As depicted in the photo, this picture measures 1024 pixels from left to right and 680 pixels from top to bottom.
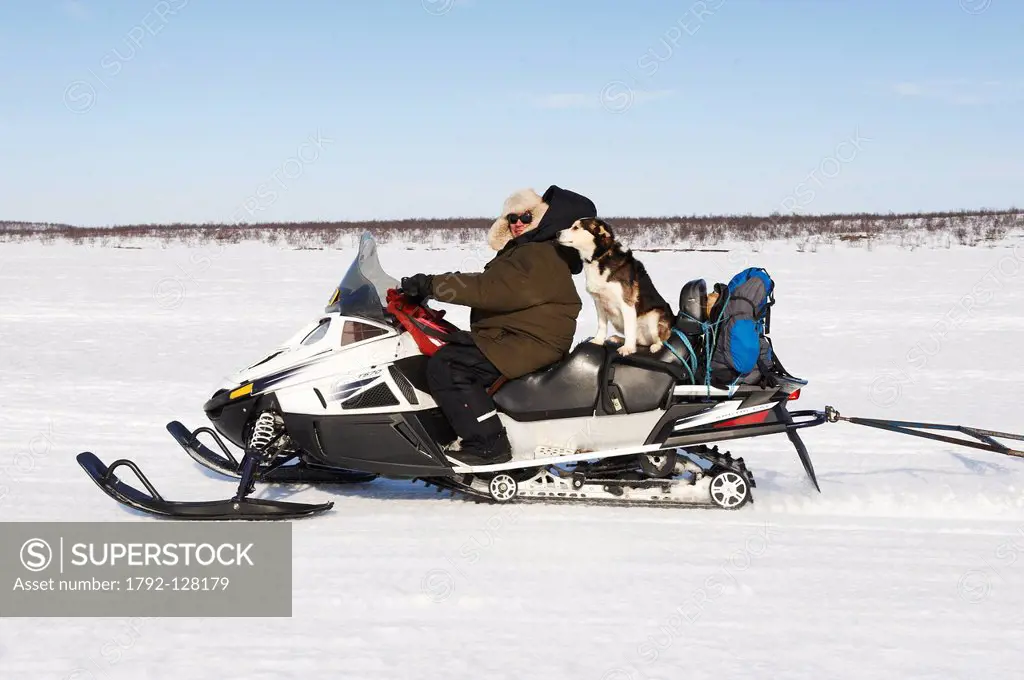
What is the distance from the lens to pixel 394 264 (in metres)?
20.8

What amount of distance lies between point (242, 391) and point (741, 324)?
240 cm

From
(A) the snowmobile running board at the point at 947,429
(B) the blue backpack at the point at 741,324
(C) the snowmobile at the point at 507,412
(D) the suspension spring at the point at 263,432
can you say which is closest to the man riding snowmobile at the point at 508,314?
(C) the snowmobile at the point at 507,412

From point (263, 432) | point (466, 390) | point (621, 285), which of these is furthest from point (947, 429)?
point (263, 432)

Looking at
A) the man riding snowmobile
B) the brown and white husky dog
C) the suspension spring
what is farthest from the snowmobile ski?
the brown and white husky dog

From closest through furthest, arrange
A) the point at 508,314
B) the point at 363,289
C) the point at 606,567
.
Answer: the point at 606,567 → the point at 508,314 → the point at 363,289

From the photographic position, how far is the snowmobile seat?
4.49 m

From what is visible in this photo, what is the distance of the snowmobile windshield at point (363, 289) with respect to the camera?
181 inches

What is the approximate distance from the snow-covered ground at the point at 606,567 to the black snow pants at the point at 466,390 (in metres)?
0.43

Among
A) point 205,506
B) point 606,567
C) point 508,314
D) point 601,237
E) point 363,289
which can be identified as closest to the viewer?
point 606,567

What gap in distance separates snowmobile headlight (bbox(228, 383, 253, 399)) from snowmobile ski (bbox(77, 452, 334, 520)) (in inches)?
20.5

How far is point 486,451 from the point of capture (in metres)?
4.50

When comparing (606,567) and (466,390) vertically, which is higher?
(466,390)

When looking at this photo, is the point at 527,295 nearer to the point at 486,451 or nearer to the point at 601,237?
the point at 601,237

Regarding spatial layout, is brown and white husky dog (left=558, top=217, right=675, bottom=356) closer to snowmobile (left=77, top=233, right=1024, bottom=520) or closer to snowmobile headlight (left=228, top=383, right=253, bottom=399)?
snowmobile (left=77, top=233, right=1024, bottom=520)
